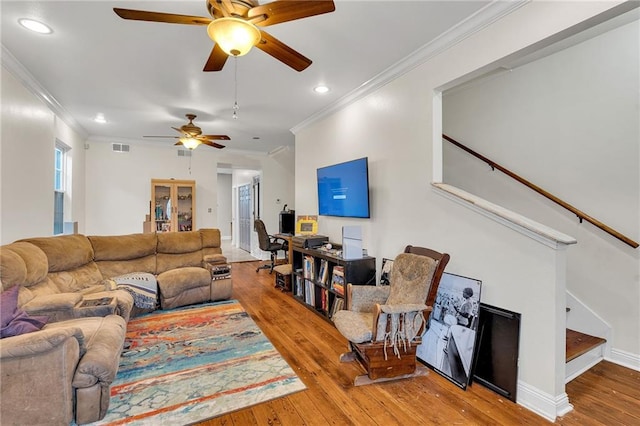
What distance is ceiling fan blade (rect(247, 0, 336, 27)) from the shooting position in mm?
1529

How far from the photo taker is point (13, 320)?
73.5 inches

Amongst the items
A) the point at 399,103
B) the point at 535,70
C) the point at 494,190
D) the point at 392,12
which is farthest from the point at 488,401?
the point at 535,70

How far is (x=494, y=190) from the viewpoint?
3398mm

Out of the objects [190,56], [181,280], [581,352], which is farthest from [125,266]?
[581,352]

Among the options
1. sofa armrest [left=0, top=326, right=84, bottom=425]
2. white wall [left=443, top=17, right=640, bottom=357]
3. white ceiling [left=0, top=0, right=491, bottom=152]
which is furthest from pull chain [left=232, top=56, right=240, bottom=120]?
white wall [left=443, top=17, right=640, bottom=357]

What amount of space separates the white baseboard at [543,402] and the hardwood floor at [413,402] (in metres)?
0.04

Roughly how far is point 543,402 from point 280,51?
2852mm

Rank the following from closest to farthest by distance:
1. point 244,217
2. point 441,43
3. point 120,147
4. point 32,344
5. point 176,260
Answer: point 32,344, point 441,43, point 176,260, point 120,147, point 244,217

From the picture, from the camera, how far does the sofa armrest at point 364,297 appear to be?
258 cm

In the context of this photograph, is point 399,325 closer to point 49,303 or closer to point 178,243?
point 49,303

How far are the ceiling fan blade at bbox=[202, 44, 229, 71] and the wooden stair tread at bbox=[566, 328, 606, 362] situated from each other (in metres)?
3.27

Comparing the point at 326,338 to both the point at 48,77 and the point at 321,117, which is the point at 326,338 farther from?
the point at 48,77

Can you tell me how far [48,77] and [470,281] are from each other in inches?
184

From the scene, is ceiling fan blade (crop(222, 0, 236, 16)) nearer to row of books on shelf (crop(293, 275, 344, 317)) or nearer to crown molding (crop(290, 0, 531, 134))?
crown molding (crop(290, 0, 531, 134))
